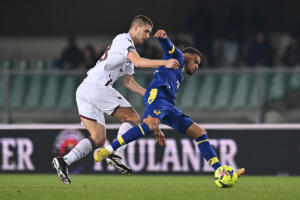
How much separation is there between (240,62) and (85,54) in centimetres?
333

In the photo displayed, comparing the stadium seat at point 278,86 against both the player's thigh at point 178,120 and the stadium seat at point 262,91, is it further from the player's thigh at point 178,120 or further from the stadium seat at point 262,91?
the player's thigh at point 178,120

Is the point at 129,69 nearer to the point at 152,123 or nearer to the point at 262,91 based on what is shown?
the point at 152,123

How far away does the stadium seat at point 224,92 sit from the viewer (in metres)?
13.0

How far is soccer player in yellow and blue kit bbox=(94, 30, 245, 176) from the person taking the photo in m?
8.02

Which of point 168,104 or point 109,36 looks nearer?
point 168,104

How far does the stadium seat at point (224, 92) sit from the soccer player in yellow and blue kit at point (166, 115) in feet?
15.4

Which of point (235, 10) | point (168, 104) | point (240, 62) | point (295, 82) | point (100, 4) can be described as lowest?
point (168, 104)

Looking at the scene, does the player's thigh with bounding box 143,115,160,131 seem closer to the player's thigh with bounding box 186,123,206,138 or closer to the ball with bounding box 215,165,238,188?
the player's thigh with bounding box 186,123,206,138

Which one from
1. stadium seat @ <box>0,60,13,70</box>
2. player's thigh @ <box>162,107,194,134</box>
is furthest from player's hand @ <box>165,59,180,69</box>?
stadium seat @ <box>0,60,13,70</box>

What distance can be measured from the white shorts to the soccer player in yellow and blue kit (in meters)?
0.46

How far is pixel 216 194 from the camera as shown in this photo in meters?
7.45

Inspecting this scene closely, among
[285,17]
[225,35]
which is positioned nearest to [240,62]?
[225,35]

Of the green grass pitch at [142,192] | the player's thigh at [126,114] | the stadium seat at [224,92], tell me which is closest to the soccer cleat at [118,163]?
the green grass pitch at [142,192]

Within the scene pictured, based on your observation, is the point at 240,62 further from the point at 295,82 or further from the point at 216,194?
the point at 216,194
